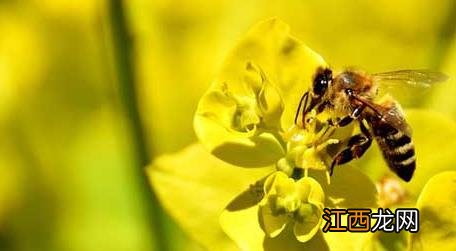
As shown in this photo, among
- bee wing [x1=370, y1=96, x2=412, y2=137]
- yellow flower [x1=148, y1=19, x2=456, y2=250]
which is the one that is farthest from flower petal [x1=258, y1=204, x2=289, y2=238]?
bee wing [x1=370, y1=96, x2=412, y2=137]

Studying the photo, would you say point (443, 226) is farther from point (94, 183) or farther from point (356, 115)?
point (94, 183)

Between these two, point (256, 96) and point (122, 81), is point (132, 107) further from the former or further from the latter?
point (256, 96)

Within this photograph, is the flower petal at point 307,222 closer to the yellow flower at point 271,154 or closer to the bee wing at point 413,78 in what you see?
the yellow flower at point 271,154

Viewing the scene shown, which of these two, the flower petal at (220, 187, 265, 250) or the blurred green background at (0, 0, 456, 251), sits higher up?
the blurred green background at (0, 0, 456, 251)

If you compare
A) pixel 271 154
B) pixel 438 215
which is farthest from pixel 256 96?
pixel 438 215

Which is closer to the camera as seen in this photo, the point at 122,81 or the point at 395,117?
the point at 395,117

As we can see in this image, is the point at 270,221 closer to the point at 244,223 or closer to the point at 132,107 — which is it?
the point at 244,223

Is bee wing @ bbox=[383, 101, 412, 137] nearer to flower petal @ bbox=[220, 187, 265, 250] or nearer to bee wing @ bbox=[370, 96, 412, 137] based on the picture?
bee wing @ bbox=[370, 96, 412, 137]
